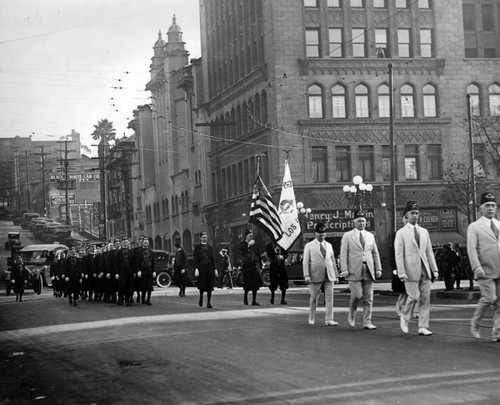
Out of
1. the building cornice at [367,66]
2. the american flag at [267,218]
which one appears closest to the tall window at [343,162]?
the building cornice at [367,66]

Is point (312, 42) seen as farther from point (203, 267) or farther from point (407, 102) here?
point (203, 267)

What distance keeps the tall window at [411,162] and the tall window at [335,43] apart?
23.2 ft

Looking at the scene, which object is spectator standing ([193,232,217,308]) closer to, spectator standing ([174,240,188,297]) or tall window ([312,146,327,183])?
spectator standing ([174,240,188,297])

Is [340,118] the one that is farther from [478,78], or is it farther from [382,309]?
[382,309]

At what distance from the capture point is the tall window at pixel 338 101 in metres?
57.7

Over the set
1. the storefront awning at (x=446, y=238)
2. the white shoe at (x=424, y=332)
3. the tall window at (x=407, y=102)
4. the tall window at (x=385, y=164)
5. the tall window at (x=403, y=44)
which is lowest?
the white shoe at (x=424, y=332)

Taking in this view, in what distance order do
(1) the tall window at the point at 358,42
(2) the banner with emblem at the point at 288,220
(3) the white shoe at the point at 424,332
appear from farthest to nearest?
(1) the tall window at the point at 358,42 → (2) the banner with emblem at the point at 288,220 → (3) the white shoe at the point at 424,332

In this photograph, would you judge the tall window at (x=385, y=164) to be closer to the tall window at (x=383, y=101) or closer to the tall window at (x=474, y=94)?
the tall window at (x=383, y=101)

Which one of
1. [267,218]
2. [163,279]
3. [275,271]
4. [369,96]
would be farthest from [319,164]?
[275,271]

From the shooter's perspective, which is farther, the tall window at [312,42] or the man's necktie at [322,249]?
the tall window at [312,42]

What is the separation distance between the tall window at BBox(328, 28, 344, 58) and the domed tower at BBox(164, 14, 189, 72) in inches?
1146

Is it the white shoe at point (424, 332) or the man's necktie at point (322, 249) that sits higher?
the man's necktie at point (322, 249)

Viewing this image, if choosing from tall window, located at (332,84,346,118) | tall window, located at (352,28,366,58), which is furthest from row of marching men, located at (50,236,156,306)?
tall window, located at (352,28,366,58)

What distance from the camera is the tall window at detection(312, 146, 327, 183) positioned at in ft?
186
